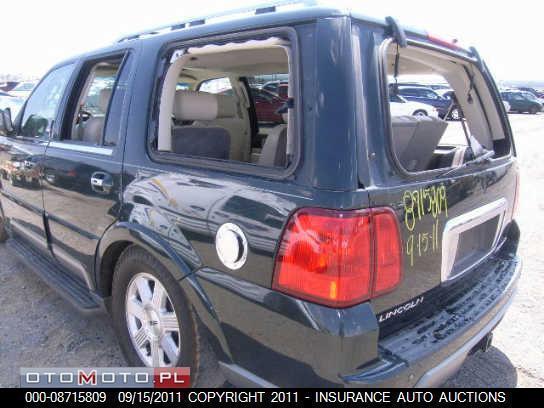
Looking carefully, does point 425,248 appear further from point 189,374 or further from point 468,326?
point 189,374

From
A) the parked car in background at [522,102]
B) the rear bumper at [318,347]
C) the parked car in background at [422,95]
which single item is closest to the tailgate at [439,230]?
the rear bumper at [318,347]

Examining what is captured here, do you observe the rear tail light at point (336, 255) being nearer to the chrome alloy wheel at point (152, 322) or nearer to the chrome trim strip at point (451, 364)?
the chrome trim strip at point (451, 364)

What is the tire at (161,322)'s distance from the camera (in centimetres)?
193

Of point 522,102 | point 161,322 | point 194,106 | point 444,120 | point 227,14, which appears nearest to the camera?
point 227,14

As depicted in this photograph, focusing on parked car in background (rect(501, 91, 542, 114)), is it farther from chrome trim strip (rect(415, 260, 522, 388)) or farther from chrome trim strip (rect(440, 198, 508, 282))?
chrome trim strip (rect(415, 260, 522, 388))

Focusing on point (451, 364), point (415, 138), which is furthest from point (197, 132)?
point (451, 364)

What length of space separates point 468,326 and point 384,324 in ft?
1.51

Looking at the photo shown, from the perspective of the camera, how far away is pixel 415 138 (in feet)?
7.18

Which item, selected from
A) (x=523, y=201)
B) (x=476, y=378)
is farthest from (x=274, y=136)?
(x=523, y=201)

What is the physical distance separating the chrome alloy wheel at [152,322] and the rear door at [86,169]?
→ 1.34 ft

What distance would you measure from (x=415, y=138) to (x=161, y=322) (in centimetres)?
158

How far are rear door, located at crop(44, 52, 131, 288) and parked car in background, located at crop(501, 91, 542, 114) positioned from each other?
97.7ft

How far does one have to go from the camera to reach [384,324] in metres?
1.62

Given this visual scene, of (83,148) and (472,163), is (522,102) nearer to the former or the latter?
(472,163)
